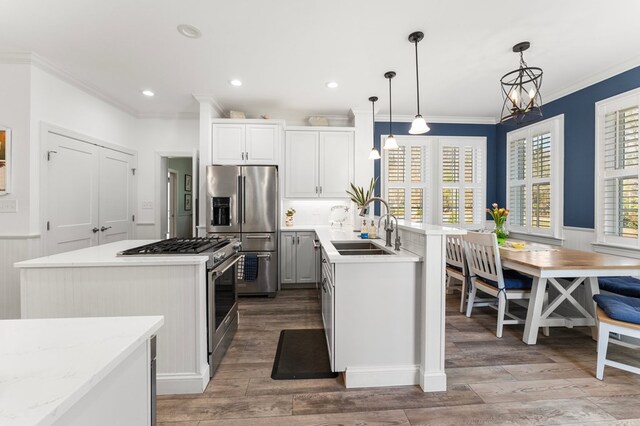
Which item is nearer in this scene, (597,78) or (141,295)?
(141,295)

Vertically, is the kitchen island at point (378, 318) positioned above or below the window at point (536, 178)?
below

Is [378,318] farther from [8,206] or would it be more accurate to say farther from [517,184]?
[517,184]

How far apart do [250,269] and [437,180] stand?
3426 mm

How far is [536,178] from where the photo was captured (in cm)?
418

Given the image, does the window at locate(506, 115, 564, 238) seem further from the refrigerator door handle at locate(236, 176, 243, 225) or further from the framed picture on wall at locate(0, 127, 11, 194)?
the framed picture on wall at locate(0, 127, 11, 194)

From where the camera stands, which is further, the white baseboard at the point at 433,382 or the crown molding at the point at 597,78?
the crown molding at the point at 597,78

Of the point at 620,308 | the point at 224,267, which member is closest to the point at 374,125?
→ the point at 224,267

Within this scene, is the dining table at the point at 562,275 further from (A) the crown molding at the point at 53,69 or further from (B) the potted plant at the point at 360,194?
(A) the crown molding at the point at 53,69

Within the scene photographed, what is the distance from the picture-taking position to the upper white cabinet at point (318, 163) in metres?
4.29

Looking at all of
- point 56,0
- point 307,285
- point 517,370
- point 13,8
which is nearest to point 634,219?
point 517,370

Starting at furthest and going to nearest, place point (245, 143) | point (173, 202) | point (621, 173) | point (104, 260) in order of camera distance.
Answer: point (173, 202)
point (245, 143)
point (621, 173)
point (104, 260)

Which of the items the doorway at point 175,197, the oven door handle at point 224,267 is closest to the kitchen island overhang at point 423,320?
the oven door handle at point 224,267

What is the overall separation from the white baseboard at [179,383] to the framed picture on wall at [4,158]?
2.64 m

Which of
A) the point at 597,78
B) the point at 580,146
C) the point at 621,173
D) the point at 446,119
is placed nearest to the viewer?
the point at 621,173
